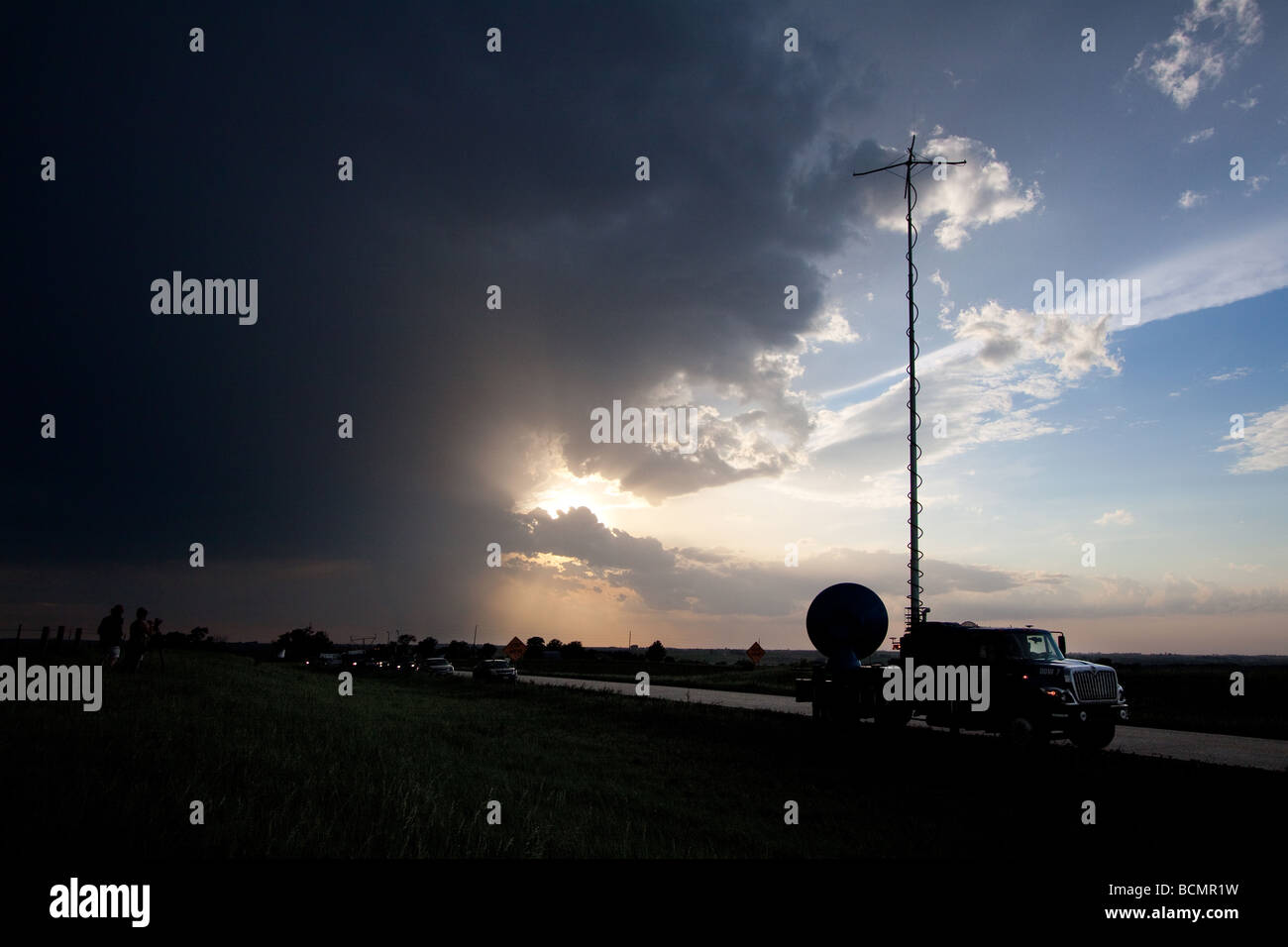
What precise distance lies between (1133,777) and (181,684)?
72.4 ft

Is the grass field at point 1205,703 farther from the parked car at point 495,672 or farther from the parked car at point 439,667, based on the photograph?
the parked car at point 439,667

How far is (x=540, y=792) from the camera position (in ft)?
40.7

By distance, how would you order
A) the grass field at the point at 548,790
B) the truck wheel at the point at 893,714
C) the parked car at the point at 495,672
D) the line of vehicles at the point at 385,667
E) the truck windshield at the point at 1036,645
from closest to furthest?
the grass field at the point at 548,790, the truck windshield at the point at 1036,645, the truck wheel at the point at 893,714, the parked car at the point at 495,672, the line of vehicles at the point at 385,667

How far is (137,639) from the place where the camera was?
23078 millimetres

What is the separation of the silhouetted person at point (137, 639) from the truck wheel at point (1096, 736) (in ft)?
83.1

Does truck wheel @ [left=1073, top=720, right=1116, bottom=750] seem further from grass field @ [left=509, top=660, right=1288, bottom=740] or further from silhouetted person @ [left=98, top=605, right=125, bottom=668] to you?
silhouetted person @ [left=98, top=605, right=125, bottom=668]

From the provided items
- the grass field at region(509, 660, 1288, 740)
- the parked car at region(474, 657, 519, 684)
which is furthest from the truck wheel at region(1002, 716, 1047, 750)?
the parked car at region(474, 657, 519, 684)

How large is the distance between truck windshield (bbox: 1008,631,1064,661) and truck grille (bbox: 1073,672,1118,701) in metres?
1.21

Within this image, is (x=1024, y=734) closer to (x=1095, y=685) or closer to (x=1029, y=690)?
(x=1029, y=690)

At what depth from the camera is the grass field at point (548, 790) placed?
7.09 meters

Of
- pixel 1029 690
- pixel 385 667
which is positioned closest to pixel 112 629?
pixel 1029 690

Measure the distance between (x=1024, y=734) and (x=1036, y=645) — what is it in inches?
107

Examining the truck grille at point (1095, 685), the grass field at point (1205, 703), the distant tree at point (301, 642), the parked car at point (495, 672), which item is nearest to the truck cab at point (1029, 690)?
the truck grille at point (1095, 685)
